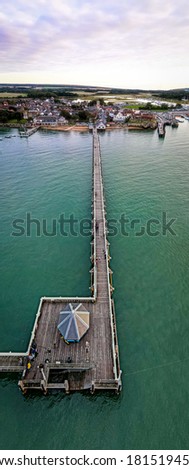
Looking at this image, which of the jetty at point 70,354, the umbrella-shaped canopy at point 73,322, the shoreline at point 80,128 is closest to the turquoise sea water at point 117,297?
the jetty at point 70,354

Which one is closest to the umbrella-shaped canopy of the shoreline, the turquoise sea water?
the turquoise sea water

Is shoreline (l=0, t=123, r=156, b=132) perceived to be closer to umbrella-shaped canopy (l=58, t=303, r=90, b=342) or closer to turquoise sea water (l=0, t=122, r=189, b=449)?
turquoise sea water (l=0, t=122, r=189, b=449)

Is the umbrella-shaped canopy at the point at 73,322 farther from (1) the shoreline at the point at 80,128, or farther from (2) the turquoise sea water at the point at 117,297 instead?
(1) the shoreline at the point at 80,128

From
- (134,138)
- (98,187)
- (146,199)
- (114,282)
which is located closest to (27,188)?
(98,187)

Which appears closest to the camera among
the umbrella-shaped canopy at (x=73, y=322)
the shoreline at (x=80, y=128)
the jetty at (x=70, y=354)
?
the jetty at (x=70, y=354)

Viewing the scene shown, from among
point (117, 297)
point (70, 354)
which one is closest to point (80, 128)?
point (117, 297)

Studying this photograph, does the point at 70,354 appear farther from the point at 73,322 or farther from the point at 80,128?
the point at 80,128
